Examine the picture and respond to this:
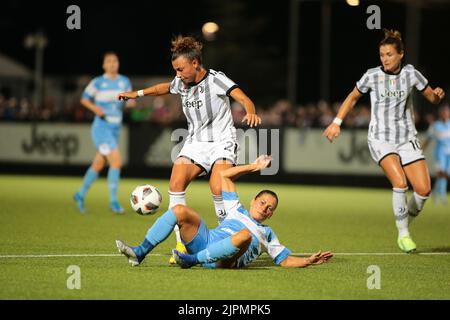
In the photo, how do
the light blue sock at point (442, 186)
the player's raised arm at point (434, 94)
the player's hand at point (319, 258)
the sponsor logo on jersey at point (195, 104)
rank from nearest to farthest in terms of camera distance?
1. the player's hand at point (319, 258)
2. the sponsor logo on jersey at point (195, 104)
3. the player's raised arm at point (434, 94)
4. the light blue sock at point (442, 186)

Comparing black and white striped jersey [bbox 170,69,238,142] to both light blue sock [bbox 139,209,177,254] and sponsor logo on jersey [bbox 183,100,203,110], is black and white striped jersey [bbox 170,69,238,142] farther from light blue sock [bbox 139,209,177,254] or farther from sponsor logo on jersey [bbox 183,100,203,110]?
light blue sock [bbox 139,209,177,254]

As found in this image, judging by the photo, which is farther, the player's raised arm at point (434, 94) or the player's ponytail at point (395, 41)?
the player's raised arm at point (434, 94)

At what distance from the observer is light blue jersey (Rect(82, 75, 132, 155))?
15047 mm

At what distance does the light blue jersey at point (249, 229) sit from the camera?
8516 mm

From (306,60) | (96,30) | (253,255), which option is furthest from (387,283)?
(306,60)

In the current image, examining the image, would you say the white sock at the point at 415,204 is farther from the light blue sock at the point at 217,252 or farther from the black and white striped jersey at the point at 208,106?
the light blue sock at the point at 217,252

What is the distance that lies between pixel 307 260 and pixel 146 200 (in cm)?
193

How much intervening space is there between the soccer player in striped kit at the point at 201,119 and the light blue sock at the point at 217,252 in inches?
32.7

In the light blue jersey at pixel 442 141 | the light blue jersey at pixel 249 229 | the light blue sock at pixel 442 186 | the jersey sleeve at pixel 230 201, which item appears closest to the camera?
the light blue jersey at pixel 249 229

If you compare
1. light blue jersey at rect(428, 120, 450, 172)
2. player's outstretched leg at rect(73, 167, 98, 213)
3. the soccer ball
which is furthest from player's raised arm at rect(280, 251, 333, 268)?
light blue jersey at rect(428, 120, 450, 172)

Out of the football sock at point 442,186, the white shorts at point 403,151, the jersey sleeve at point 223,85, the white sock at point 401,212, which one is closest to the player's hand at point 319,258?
the jersey sleeve at point 223,85

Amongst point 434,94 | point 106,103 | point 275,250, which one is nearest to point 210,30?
point 106,103

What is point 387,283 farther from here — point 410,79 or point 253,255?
point 410,79

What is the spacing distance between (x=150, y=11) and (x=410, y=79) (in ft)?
153
